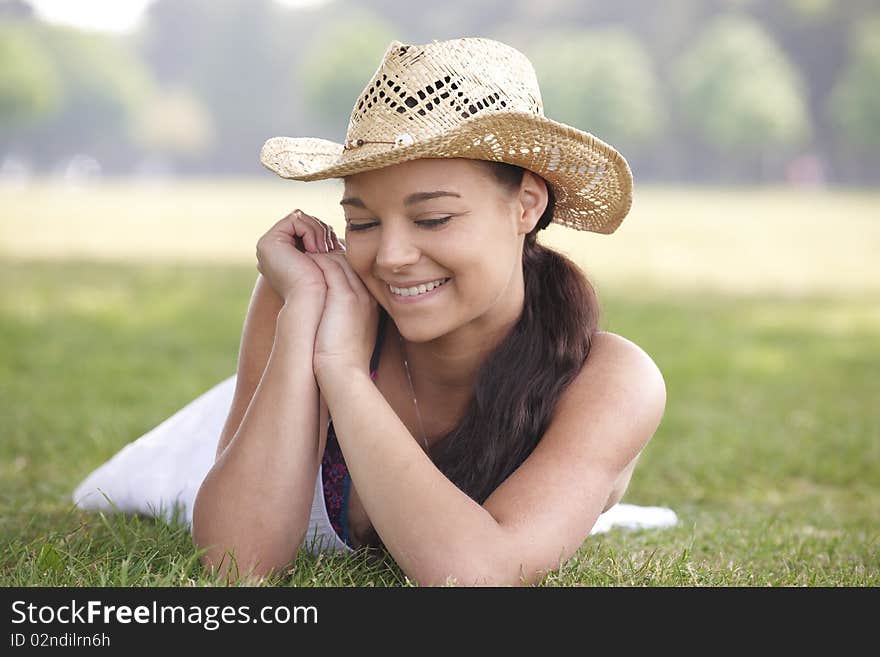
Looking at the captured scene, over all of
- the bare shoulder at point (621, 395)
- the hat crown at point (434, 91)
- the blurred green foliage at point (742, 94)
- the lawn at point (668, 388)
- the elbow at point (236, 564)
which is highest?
the hat crown at point (434, 91)

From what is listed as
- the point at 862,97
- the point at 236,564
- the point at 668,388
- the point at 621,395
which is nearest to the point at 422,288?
the point at 621,395

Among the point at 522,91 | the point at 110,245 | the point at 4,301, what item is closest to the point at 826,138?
the point at 110,245

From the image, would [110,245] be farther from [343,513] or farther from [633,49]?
[633,49]

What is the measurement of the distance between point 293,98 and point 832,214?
66.9m

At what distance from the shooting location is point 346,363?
2.91 m

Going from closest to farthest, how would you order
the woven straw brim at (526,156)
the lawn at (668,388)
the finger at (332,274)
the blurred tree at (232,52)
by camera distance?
the woven straw brim at (526,156), the finger at (332,274), the lawn at (668,388), the blurred tree at (232,52)

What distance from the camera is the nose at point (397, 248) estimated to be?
2.86 metres

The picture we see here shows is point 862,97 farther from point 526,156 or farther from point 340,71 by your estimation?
point 526,156

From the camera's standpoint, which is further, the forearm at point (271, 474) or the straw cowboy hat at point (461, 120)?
the forearm at point (271, 474)

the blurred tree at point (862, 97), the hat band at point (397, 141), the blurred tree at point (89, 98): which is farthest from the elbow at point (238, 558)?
the blurred tree at point (89, 98)

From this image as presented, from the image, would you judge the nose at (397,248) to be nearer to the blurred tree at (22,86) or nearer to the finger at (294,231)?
the finger at (294,231)

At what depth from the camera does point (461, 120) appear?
9.32 feet

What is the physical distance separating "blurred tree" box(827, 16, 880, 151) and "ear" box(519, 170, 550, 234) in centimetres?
6390

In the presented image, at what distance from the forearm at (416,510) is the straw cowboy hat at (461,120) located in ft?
2.30
